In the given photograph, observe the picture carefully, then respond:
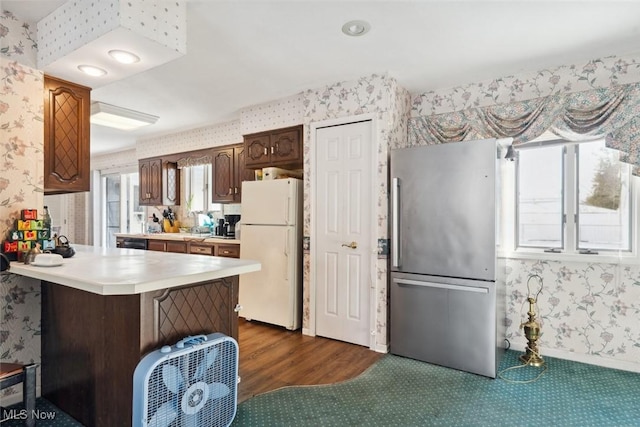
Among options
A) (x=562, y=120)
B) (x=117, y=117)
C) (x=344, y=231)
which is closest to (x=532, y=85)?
(x=562, y=120)

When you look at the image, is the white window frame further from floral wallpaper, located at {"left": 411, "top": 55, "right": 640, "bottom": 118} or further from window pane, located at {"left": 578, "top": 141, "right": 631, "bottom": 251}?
floral wallpaper, located at {"left": 411, "top": 55, "right": 640, "bottom": 118}

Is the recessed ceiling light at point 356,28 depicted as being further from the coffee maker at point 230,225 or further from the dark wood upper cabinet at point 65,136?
the coffee maker at point 230,225

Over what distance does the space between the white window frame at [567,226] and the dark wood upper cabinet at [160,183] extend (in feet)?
15.2

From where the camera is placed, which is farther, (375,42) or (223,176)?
(223,176)

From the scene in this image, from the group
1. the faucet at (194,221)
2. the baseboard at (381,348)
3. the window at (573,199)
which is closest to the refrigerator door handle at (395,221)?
the baseboard at (381,348)

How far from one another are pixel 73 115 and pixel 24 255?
1.08 metres

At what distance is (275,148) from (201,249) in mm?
1618

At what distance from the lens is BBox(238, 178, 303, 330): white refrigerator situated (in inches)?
142

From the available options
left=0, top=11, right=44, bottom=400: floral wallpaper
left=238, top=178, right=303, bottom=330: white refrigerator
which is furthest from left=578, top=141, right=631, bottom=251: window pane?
left=0, top=11, right=44, bottom=400: floral wallpaper

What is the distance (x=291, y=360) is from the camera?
114 inches

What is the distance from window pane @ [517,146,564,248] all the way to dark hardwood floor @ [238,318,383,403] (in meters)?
1.74

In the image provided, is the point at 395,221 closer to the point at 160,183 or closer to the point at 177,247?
the point at 177,247

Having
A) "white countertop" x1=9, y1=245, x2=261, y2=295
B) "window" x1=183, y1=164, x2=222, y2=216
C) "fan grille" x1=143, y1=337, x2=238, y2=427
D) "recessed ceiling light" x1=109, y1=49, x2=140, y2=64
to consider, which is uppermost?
"recessed ceiling light" x1=109, y1=49, x2=140, y2=64

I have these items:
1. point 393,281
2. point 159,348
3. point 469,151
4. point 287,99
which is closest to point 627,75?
point 469,151
